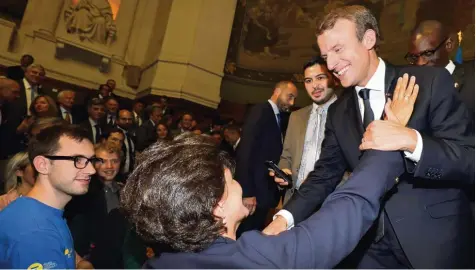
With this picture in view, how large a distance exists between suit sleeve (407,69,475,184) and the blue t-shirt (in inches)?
58.4

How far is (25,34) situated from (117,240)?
742 centimetres

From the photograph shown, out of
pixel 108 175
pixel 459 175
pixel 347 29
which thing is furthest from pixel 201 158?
pixel 108 175

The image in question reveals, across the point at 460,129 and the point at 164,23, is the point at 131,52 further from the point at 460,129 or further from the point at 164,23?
the point at 460,129

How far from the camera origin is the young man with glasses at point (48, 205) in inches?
70.1

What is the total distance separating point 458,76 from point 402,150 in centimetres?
94

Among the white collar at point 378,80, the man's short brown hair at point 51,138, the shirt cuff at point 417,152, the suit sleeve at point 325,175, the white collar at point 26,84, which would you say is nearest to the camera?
the shirt cuff at point 417,152

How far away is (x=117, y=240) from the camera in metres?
3.37

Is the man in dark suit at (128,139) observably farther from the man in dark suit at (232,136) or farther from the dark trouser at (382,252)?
the dark trouser at (382,252)

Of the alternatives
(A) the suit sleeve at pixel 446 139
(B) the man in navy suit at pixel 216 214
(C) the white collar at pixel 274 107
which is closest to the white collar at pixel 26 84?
(C) the white collar at pixel 274 107

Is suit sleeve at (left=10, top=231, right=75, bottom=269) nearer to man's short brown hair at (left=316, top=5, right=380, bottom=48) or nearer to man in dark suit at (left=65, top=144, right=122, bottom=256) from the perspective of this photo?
man in dark suit at (left=65, top=144, right=122, bottom=256)

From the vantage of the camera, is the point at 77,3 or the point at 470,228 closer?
the point at 470,228

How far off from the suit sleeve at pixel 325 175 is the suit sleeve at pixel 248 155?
167 centimetres

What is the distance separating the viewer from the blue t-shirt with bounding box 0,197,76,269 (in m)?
1.75

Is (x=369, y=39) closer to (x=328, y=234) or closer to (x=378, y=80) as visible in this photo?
(x=378, y=80)
